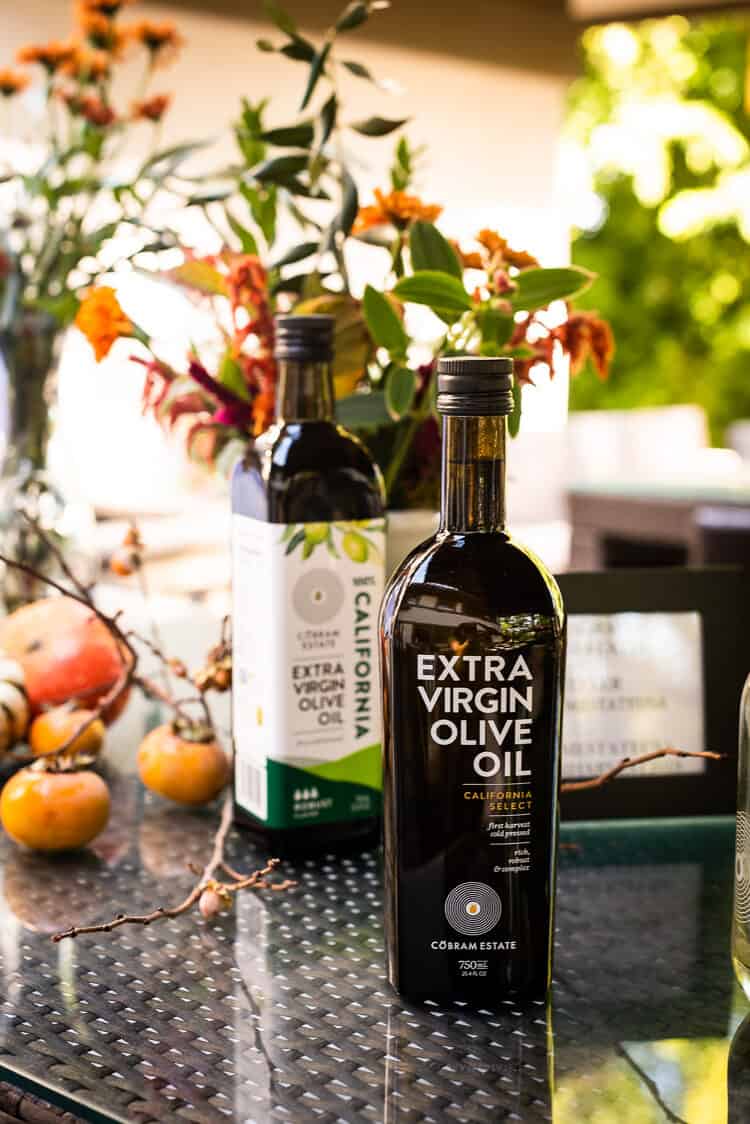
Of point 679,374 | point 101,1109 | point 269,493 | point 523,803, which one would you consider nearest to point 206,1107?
point 101,1109

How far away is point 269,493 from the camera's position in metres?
0.75

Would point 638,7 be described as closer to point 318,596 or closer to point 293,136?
point 293,136

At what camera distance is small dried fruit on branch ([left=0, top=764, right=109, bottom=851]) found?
0.79m

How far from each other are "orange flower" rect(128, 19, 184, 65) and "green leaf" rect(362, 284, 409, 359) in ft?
2.86

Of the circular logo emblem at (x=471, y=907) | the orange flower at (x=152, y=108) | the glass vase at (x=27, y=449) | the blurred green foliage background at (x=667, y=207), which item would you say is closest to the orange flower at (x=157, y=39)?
the orange flower at (x=152, y=108)

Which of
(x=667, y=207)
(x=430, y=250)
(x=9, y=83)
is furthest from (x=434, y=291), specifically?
(x=667, y=207)

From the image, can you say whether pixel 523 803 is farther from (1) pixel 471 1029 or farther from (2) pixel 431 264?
(2) pixel 431 264

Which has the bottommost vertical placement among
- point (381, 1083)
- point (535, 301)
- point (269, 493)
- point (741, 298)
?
point (381, 1083)

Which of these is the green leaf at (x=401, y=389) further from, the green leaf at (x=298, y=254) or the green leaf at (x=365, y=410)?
the green leaf at (x=298, y=254)

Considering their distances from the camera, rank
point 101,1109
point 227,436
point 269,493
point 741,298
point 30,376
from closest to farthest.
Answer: point 101,1109, point 269,493, point 227,436, point 30,376, point 741,298

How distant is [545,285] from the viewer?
2.49ft

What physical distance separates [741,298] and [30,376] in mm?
8132

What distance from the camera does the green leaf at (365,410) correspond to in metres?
0.83

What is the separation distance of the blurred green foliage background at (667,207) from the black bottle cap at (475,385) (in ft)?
26.8
